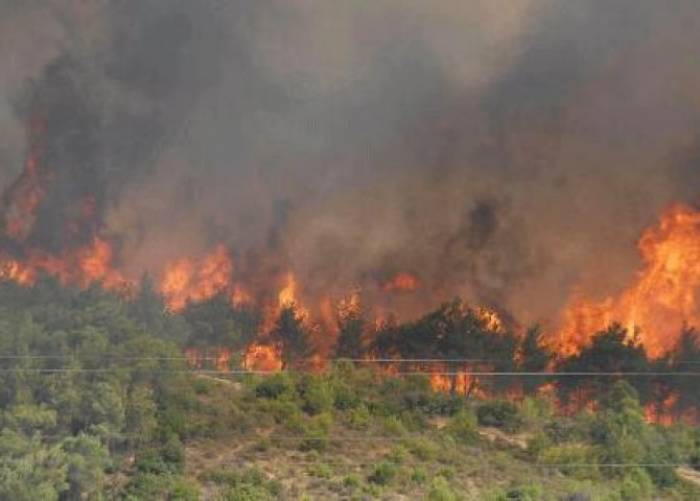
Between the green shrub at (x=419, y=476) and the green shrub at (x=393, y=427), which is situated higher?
the green shrub at (x=393, y=427)

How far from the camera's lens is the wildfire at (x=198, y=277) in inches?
1807

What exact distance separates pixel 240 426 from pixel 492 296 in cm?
1842

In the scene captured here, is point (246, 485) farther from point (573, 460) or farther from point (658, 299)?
point (658, 299)

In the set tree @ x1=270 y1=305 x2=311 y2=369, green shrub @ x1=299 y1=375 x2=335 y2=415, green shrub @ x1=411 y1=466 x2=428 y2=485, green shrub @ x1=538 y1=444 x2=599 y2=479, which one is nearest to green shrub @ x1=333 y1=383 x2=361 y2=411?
green shrub @ x1=299 y1=375 x2=335 y2=415

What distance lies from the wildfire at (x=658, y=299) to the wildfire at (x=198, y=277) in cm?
1682

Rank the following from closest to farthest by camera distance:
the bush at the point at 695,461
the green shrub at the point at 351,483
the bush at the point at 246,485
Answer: the bush at the point at 246,485 → the green shrub at the point at 351,483 → the bush at the point at 695,461

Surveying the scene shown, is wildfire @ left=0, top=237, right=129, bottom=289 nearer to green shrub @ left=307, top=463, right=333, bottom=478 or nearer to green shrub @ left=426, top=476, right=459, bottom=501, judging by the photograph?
green shrub @ left=307, top=463, right=333, bottom=478

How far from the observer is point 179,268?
48.6m

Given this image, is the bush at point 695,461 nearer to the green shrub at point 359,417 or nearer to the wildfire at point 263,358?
the green shrub at point 359,417

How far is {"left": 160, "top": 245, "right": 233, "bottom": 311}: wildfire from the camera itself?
45.9 m

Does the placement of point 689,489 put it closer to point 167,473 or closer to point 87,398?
point 167,473

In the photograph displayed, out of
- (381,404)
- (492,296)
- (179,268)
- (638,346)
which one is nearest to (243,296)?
(179,268)

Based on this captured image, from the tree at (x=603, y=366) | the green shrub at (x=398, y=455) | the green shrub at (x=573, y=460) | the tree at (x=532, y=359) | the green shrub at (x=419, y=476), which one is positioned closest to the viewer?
the green shrub at (x=419, y=476)

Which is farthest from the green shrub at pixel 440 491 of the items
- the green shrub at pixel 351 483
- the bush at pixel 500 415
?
the bush at pixel 500 415
